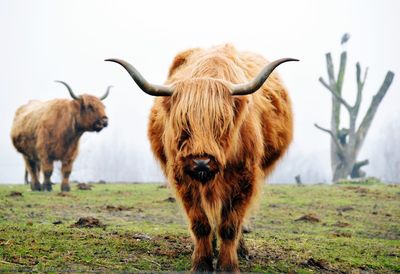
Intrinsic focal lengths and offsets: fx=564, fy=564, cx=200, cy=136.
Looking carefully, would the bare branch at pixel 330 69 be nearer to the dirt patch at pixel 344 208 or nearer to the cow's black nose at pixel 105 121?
the cow's black nose at pixel 105 121

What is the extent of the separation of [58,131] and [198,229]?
10.7 meters

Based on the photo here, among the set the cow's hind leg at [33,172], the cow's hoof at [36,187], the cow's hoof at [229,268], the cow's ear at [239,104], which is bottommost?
the cow's hoof at [36,187]

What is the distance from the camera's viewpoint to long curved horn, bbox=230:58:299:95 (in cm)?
451

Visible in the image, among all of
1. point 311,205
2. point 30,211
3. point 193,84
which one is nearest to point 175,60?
point 193,84

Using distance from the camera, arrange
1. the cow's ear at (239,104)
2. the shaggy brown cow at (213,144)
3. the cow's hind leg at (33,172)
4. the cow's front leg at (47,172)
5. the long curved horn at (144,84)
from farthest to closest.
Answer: the cow's hind leg at (33,172), the cow's front leg at (47,172), the cow's ear at (239,104), the long curved horn at (144,84), the shaggy brown cow at (213,144)

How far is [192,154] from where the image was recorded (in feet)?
13.6

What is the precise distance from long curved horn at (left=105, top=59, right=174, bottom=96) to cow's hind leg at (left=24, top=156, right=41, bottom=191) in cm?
1092

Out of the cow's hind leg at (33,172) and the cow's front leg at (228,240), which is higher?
the cow's front leg at (228,240)

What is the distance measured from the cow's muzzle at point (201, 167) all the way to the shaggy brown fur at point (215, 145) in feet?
0.08

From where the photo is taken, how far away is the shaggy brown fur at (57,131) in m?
14.6

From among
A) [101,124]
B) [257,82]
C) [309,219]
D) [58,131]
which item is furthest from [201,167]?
[58,131]

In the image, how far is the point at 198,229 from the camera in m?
4.79

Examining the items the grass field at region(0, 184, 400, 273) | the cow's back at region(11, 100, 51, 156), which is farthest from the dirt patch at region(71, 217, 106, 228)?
the cow's back at region(11, 100, 51, 156)

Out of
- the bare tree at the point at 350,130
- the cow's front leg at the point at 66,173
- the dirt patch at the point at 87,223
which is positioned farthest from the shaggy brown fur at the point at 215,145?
the bare tree at the point at 350,130
